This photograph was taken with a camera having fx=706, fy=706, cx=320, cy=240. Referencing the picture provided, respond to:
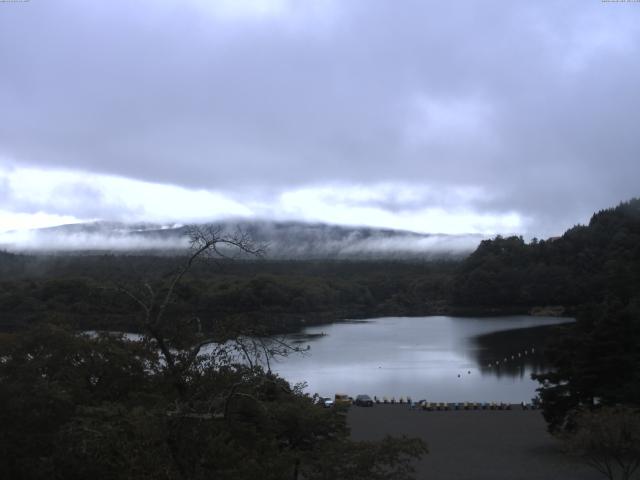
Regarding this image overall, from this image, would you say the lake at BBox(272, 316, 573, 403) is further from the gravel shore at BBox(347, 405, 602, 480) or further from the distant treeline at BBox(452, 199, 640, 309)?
the distant treeline at BBox(452, 199, 640, 309)

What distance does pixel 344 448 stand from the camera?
6.34 metres

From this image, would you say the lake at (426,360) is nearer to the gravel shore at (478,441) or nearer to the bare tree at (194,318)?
the gravel shore at (478,441)

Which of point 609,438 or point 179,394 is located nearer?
point 179,394

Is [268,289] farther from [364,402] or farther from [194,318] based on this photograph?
[194,318]

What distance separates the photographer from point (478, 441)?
50.0 ft

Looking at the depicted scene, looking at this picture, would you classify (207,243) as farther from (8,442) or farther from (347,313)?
(347,313)

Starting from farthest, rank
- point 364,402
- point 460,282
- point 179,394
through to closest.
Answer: point 460,282 → point 364,402 → point 179,394

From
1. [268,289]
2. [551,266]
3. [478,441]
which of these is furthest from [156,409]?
[551,266]

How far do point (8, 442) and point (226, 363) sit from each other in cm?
249

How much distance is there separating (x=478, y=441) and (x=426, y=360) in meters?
20.3

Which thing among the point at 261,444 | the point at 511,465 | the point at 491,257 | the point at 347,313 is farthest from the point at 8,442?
the point at 491,257

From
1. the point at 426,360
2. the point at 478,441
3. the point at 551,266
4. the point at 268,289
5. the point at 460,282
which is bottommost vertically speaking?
the point at 426,360

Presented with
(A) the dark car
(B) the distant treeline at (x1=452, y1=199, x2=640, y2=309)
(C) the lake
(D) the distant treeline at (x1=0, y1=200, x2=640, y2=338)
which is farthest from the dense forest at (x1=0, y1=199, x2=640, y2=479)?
(B) the distant treeline at (x1=452, y1=199, x2=640, y2=309)

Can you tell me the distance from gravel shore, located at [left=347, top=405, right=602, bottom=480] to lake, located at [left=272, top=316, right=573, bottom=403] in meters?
3.04
